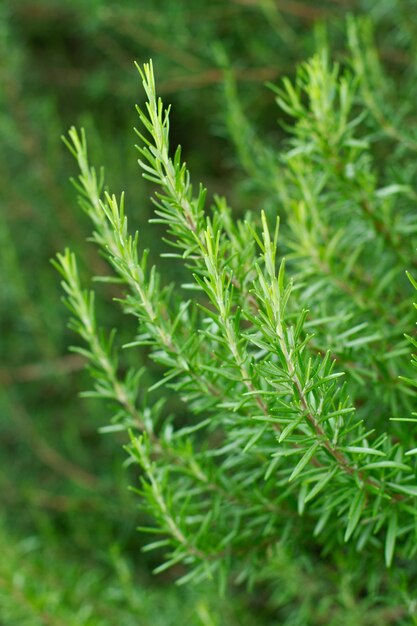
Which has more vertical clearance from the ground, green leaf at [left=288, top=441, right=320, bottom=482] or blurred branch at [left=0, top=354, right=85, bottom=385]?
blurred branch at [left=0, top=354, right=85, bottom=385]

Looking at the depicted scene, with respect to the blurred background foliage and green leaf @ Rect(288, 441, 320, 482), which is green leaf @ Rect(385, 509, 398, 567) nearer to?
green leaf @ Rect(288, 441, 320, 482)

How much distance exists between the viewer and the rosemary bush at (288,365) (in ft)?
1.63

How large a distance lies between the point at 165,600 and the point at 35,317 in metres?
0.65

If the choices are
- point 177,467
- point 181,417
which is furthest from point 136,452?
point 181,417

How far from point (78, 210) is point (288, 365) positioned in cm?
113

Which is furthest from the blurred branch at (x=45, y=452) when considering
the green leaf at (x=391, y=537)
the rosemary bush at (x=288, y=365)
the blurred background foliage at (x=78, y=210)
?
the green leaf at (x=391, y=537)

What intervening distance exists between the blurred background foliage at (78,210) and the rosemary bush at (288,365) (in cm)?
39

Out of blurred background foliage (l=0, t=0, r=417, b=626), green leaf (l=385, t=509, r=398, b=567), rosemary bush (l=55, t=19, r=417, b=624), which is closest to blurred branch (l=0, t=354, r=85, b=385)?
blurred background foliage (l=0, t=0, r=417, b=626)

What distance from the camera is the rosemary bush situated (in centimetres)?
50

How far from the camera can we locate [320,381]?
47 centimetres

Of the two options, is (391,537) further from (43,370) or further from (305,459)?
(43,370)

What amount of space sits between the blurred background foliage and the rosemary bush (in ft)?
1.29

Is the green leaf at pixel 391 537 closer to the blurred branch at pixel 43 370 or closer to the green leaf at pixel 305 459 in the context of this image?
the green leaf at pixel 305 459

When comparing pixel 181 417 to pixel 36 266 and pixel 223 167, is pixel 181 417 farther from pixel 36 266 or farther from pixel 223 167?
pixel 223 167
